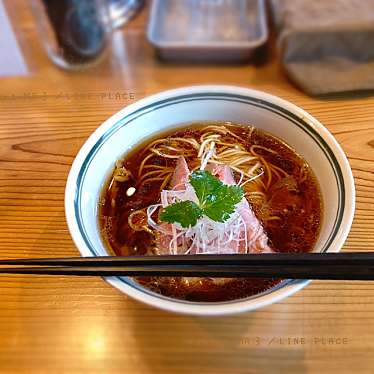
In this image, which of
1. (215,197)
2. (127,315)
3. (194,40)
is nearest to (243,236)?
(215,197)

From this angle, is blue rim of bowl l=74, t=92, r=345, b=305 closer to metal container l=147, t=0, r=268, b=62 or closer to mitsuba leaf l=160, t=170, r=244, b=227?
mitsuba leaf l=160, t=170, r=244, b=227

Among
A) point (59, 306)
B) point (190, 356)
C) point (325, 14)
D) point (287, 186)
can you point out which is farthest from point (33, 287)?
point (325, 14)

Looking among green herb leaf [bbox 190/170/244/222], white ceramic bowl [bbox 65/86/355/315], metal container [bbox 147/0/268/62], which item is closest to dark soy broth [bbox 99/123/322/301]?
white ceramic bowl [bbox 65/86/355/315]

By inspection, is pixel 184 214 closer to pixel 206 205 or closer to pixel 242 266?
pixel 206 205

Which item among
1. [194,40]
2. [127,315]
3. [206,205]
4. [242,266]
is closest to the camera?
[242,266]

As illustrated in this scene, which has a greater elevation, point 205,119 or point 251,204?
point 205,119
